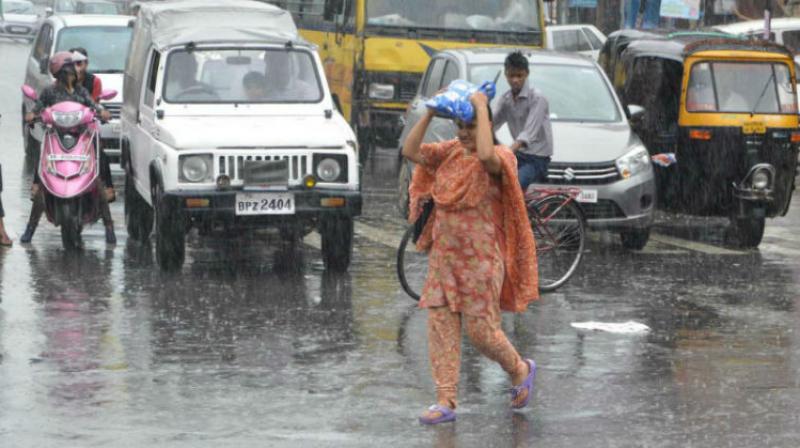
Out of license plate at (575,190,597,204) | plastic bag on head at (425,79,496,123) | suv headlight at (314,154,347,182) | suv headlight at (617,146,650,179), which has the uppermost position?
plastic bag on head at (425,79,496,123)

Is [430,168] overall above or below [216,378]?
above

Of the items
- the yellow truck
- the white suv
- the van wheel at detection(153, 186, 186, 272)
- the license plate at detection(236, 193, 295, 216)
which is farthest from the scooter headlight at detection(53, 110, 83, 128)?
the yellow truck

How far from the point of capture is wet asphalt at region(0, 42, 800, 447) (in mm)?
7836

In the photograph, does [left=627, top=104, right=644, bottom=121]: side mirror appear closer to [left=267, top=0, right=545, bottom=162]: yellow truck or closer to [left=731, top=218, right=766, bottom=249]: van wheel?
[left=731, top=218, right=766, bottom=249]: van wheel

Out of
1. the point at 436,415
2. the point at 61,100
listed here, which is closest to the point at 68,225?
the point at 61,100

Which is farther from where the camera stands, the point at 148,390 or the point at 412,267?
the point at 412,267

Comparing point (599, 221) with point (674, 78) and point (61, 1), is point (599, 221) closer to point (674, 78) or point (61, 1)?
point (674, 78)

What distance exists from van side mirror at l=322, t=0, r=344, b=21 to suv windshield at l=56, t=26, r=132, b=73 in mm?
2561

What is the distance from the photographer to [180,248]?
12.9 metres

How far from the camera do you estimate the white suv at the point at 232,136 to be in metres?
12.6

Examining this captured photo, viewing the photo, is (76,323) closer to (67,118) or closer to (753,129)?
(67,118)

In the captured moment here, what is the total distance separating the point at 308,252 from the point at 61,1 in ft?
128

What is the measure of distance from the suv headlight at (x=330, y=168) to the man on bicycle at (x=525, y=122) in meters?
1.29

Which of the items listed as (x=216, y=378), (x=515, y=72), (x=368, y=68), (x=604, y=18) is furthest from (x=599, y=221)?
(x=604, y=18)
